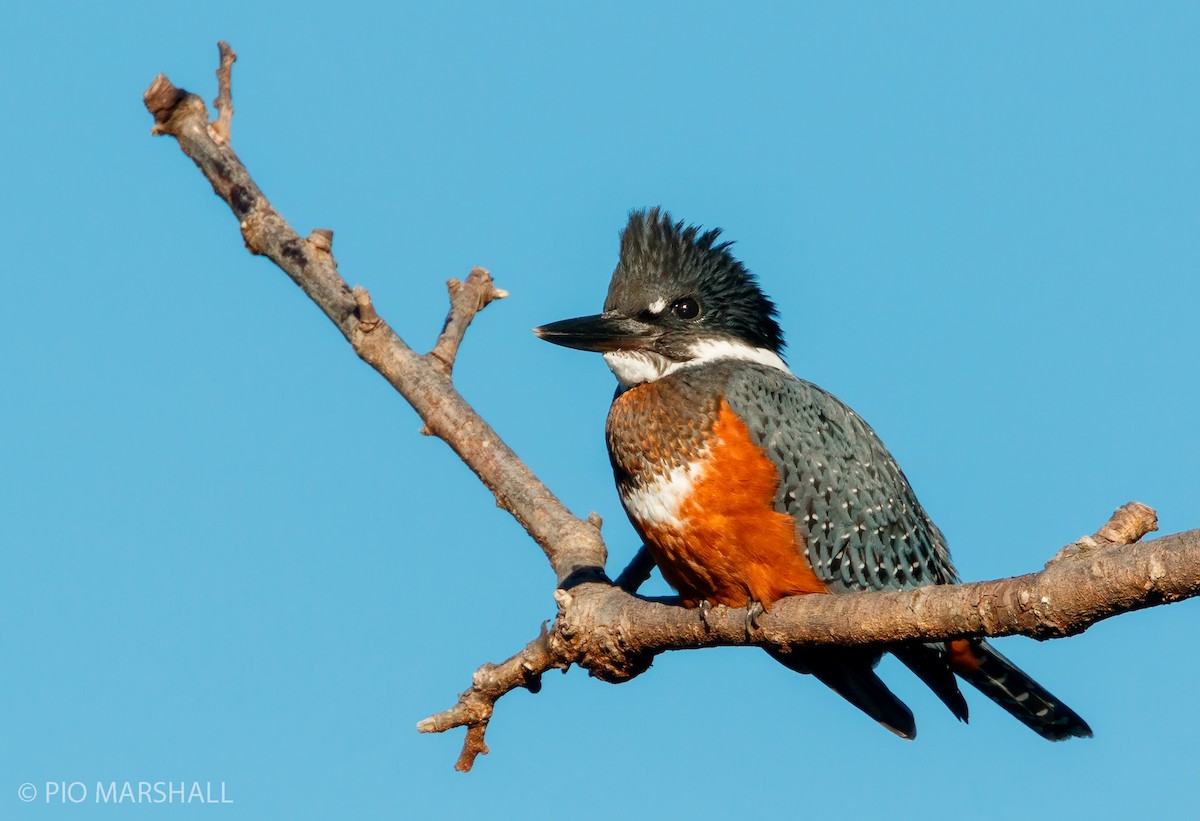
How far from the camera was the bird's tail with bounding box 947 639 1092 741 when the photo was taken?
5.29 m

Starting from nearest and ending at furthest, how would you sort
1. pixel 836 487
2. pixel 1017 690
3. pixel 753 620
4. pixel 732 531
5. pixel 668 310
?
pixel 753 620 → pixel 732 531 → pixel 1017 690 → pixel 836 487 → pixel 668 310

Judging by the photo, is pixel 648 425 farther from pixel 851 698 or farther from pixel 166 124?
pixel 166 124

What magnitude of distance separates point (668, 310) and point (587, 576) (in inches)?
53.3

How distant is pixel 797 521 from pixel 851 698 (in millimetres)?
871

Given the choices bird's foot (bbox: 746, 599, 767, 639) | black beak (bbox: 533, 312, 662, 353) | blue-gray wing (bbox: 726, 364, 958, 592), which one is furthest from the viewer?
black beak (bbox: 533, 312, 662, 353)

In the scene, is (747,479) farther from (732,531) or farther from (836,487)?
(836,487)

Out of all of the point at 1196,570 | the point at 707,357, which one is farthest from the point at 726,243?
the point at 1196,570

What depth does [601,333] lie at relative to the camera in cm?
593

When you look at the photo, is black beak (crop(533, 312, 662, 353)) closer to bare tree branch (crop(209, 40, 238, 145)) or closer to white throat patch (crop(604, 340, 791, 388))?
white throat patch (crop(604, 340, 791, 388))

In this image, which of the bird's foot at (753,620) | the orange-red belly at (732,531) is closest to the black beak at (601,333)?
the orange-red belly at (732,531)

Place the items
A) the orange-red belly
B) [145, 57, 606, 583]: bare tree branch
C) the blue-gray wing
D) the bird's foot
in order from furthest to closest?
[145, 57, 606, 583]: bare tree branch, the blue-gray wing, the orange-red belly, the bird's foot

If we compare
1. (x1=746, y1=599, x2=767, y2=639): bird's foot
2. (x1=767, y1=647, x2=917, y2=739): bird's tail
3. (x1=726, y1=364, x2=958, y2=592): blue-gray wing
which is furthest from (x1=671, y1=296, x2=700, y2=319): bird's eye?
(x1=746, y1=599, x2=767, y2=639): bird's foot

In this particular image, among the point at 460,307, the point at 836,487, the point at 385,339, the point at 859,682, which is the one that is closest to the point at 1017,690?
the point at 859,682

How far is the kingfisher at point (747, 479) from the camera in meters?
5.29
